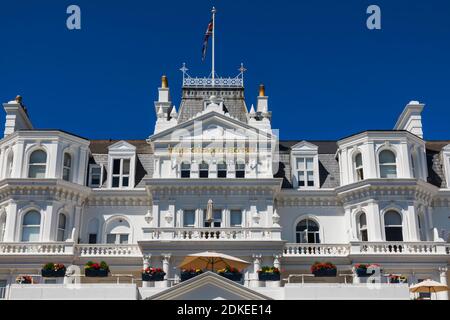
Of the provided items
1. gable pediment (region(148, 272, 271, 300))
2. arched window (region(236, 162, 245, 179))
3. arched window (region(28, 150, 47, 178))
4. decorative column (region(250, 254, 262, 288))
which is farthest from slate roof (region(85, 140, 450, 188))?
gable pediment (region(148, 272, 271, 300))

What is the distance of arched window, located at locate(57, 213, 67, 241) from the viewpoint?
4044 centimetres

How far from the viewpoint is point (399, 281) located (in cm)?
3472

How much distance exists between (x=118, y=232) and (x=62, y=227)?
132 inches

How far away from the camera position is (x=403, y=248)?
38438mm

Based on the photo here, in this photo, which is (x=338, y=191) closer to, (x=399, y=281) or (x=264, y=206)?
(x=264, y=206)

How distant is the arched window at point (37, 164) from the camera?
40969 millimetres

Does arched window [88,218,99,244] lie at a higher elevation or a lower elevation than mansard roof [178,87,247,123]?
lower

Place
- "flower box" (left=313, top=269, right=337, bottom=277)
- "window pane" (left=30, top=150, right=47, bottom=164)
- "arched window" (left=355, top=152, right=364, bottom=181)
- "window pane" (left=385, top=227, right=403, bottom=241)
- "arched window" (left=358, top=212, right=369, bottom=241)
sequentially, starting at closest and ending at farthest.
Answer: "flower box" (left=313, top=269, right=337, bottom=277) < "window pane" (left=385, top=227, right=403, bottom=241) < "arched window" (left=358, top=212, right=369, bottom=241) < "window pane" (left=30, top=150, right=47, bottom=164) < "arched window" (left=355, top=152, right=364, bottom=181)

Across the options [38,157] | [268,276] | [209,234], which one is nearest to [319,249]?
[268,276]

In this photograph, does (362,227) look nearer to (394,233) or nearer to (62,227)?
(394,233)

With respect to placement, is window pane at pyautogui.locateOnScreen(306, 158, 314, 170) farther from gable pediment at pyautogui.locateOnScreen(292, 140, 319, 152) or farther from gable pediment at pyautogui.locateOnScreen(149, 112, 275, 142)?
gable pediment at pyautogui.locateOnScreen(149, 112, 275, 142)

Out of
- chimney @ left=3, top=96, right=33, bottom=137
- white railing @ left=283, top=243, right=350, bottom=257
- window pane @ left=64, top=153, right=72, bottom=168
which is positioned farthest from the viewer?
chimney @ left=3, top=96, right=33, bottom=137

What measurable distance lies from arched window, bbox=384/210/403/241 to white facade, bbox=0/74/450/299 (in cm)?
6
